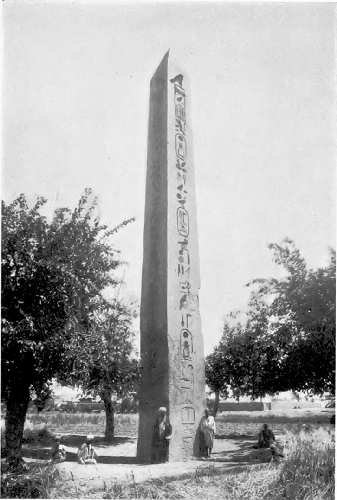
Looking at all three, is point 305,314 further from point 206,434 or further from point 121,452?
point 121,452

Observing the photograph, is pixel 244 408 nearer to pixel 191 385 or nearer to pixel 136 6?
pixel 191 385

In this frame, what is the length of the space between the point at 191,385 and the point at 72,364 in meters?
2.59

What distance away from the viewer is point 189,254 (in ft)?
39.8

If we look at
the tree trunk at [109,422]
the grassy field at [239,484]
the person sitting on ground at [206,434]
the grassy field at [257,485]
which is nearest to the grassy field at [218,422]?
the tree trunk at [109,422]

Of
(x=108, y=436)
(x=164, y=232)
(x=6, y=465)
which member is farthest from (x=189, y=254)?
(x=108, y=436)

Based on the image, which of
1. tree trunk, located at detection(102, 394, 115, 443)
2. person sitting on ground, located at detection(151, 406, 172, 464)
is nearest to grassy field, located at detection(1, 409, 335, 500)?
person sitting on ground, located at detection(151, 406, 172, 464)

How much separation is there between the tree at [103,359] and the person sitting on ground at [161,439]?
1998mm

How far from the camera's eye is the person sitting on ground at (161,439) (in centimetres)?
1074

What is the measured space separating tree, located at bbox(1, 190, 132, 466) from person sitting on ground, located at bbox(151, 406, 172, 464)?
2.44 meters

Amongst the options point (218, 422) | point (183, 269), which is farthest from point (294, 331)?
point (218, 422)

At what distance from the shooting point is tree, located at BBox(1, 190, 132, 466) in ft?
33.9

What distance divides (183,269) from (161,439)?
358cm

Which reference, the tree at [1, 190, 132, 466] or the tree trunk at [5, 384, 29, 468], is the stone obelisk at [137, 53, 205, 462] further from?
the tree trunk at [5, 384, 29, 468]

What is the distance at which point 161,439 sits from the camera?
10.7m
